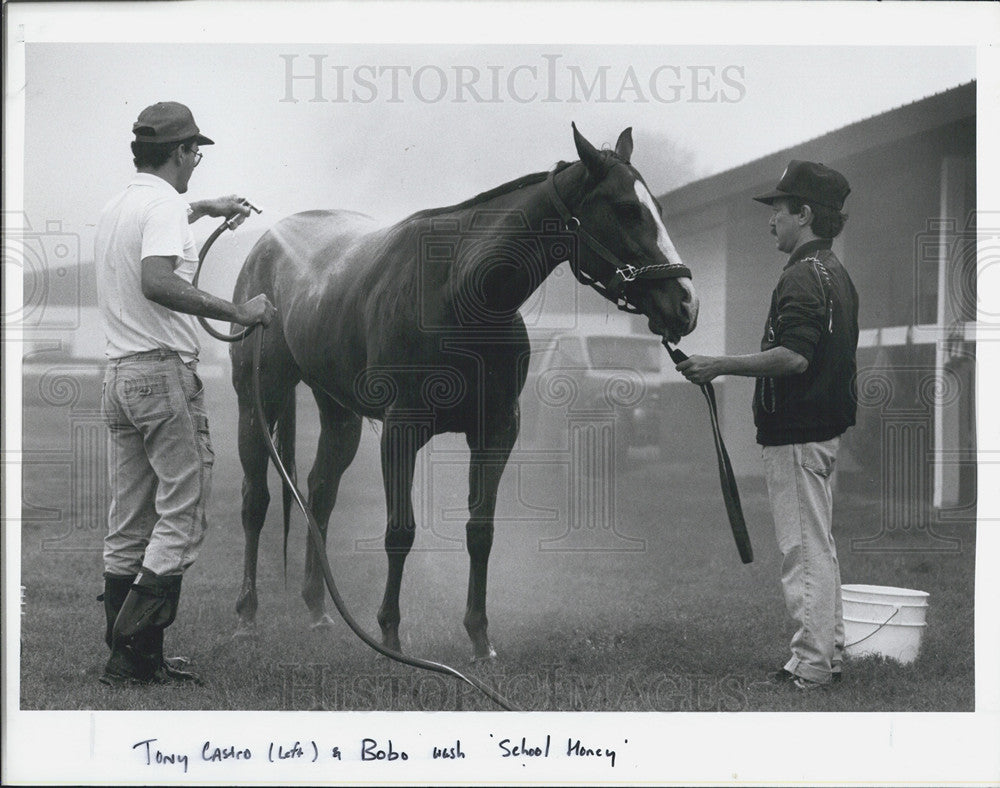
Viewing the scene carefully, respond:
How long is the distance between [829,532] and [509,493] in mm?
1321

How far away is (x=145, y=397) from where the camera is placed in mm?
4625

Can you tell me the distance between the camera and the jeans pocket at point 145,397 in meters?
4.62

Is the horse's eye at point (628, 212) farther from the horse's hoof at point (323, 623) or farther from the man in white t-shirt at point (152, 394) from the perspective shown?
the horse's hoof at point (323, 623)

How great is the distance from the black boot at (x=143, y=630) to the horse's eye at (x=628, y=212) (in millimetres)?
2274

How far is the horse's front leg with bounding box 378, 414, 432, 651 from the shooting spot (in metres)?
4.90

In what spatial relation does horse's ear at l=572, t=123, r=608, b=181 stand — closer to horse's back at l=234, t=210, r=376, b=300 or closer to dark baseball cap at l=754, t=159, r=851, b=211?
dark baseball cap at l=754, t=159, r=851, b=211

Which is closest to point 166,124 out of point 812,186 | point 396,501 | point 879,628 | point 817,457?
point 396,501

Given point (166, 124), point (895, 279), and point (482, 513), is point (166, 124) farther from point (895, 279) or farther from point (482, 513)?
point (895, 279)

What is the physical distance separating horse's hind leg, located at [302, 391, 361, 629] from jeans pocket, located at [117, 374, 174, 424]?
0.99 metres

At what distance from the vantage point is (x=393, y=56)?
4746mm

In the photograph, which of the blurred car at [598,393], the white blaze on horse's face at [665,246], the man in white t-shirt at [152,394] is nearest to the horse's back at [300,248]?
the man in white t-shirt at [152,394]

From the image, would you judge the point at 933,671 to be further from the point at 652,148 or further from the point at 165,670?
the point at 165,670

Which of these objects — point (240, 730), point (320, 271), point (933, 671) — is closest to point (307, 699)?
point (240, 730)

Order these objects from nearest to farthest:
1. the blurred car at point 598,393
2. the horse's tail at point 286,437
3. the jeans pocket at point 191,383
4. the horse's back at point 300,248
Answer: the jeans pocket at point 191,383 → the blurred car at point 598,393 → the horse's back at point 300,248 → the horse's tail at point 286,437
